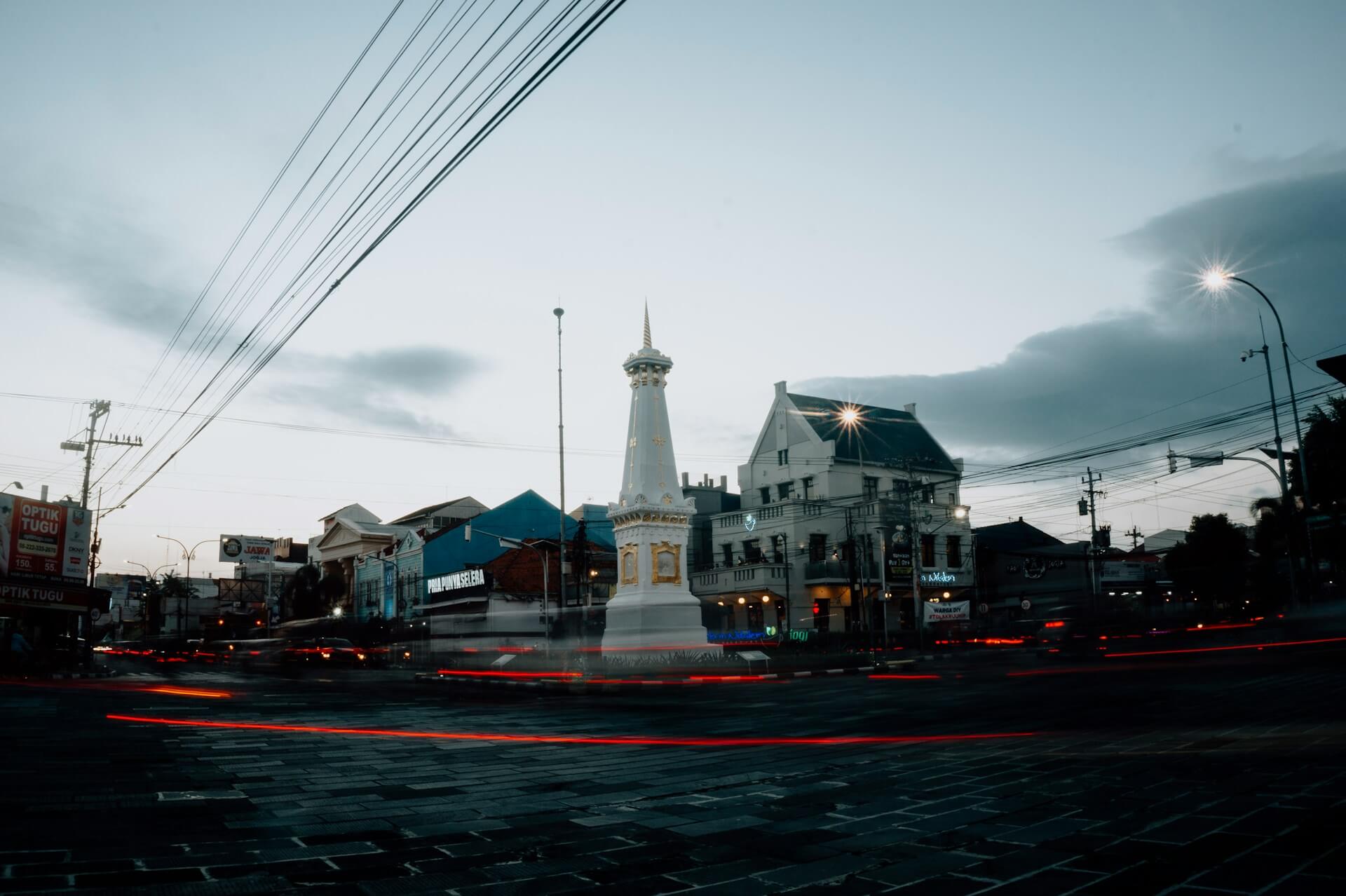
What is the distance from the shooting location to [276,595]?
107 m

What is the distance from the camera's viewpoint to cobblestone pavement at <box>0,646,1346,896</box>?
4.35 meters

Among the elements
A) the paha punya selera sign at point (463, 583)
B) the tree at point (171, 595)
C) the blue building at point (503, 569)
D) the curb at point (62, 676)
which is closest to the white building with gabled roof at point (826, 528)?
the blue building at point (503, 569)

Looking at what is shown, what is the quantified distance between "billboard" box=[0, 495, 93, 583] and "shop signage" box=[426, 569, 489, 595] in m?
19.6

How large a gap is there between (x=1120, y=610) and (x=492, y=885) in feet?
122

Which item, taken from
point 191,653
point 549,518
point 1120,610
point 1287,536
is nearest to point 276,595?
point 191,653

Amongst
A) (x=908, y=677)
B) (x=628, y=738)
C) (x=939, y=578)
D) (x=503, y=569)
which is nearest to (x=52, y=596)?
(x=503, y=569)

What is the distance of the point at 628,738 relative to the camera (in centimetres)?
1105

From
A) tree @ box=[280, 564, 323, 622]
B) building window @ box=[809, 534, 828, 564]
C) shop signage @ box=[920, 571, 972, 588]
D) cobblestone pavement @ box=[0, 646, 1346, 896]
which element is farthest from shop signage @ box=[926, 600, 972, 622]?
tree @ box=[280, 564, 323, 622]

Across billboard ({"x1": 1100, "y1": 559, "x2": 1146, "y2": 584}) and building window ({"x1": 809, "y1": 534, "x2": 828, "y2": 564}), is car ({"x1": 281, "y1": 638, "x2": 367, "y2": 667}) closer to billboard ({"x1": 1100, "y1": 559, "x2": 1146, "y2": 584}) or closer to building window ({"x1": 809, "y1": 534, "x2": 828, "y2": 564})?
building window ({"x1": 809, "y1": 534, "x2": 828, "y2": 564})

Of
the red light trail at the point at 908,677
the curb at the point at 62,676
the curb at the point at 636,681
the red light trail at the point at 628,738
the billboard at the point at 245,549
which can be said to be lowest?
the curb at the point at 636,681

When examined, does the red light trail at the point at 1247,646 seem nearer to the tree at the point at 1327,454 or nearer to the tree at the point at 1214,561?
the tree at the point at 1327,454

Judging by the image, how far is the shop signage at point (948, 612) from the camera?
140ft

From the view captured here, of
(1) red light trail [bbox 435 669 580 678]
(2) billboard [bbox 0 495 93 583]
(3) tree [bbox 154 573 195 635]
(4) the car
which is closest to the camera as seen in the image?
(1) red light trail [bbox 435 669 580 678]

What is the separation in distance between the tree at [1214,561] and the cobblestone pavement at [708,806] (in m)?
45.2
